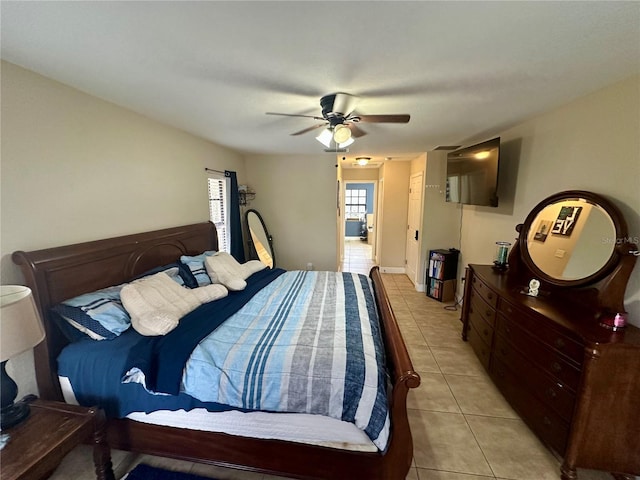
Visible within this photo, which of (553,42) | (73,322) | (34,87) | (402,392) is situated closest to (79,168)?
(34,87)

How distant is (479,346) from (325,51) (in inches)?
113

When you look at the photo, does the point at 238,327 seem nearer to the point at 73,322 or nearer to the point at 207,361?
the point at 207,361

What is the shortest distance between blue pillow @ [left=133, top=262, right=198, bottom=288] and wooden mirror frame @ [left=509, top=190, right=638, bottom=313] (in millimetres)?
3067

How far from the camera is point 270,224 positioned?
4.86 metres

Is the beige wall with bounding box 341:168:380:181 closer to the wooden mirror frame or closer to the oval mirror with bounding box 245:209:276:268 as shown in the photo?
the oval mirror with bounding box 245:209:276:268

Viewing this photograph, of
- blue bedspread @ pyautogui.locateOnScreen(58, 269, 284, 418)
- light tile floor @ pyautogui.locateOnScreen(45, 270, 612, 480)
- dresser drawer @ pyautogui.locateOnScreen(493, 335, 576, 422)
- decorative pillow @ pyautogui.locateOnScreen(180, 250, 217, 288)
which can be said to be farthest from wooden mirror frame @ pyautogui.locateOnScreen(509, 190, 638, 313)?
decorative pillow @ pyautogui.locateOnScreen(180, 250, 217, 288)

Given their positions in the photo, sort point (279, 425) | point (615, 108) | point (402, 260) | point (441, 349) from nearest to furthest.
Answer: point (279, 425)
point (615, 108)
point (441, 349)
point (402, 260)

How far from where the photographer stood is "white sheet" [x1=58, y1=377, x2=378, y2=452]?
1394mm

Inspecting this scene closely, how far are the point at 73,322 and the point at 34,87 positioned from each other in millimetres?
1452

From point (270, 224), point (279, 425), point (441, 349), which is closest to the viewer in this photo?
point (279, 425)

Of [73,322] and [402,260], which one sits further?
[402,260]

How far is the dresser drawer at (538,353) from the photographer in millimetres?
1538

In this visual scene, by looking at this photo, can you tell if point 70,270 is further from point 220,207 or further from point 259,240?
point 259,240

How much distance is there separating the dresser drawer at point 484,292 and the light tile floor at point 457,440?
0.71m
